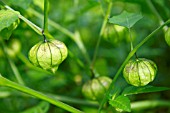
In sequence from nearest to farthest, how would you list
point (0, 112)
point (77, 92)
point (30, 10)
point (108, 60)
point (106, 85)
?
point (106, 85), point (30, 10), point (0, 112), point (77, 92), point (108, 60)

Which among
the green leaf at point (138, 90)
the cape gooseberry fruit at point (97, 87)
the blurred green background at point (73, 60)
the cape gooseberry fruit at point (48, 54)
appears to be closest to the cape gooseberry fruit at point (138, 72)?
the green leaf at point (138, 90)

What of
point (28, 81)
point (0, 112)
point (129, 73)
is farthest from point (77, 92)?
point (129, 73)

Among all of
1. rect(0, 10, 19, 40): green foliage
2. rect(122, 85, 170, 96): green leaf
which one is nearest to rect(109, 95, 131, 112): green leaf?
rect(122, 85, 170, 96): green leaf

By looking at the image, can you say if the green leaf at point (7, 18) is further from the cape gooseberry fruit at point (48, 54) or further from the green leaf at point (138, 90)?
the green leaf at point (138, 90)

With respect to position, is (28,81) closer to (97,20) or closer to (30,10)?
(30,10)

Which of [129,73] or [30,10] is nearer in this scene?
[129,73]
